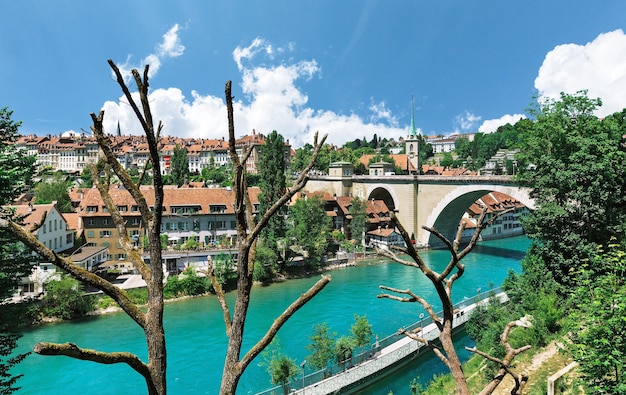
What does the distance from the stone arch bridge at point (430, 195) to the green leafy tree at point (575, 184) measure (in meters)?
14.9

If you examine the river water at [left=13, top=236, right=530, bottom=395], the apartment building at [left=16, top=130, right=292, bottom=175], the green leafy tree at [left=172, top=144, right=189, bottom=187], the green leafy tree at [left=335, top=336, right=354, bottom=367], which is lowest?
the river water at [left=13, top=236, right=530, bottom=395]

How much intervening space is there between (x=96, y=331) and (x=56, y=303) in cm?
335

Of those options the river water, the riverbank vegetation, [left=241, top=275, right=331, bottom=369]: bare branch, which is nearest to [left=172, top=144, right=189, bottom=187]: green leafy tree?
the river water

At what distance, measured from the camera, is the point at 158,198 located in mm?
2596

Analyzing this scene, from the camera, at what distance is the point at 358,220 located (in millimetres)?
35094

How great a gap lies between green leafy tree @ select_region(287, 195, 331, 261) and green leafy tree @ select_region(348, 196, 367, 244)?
213 inches

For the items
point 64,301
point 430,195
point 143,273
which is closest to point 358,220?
point 430,195

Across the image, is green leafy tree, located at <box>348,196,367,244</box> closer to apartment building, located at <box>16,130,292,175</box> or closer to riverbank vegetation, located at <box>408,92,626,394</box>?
riverbank vegetation, located at <box>408,92,626,394</box>

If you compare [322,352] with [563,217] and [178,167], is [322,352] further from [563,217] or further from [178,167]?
[178,167]

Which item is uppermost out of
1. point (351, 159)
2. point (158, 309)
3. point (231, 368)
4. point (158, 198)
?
point (351, 159)

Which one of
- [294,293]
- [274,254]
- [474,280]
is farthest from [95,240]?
[474,280]

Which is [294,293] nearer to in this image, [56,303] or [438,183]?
[56,303]

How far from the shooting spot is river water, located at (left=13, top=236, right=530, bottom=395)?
13680mm

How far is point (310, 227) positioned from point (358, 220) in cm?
741
